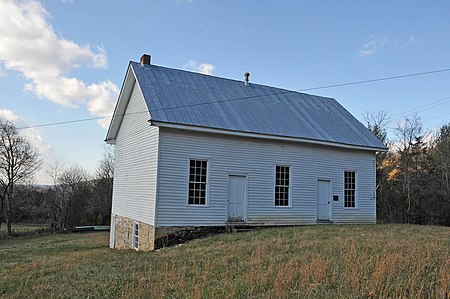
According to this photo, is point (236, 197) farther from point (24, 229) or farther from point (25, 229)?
point (24, 229)

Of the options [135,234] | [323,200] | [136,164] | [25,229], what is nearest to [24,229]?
[25,229]

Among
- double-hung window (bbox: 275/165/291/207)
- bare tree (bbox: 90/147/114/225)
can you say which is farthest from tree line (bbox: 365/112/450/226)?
bare tree (bbox: 90/147/114/225)

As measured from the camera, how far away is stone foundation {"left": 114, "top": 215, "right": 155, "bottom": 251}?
1348cm

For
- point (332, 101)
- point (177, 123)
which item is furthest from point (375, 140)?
point (177, 123)

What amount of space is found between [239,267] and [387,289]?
10.1 ft

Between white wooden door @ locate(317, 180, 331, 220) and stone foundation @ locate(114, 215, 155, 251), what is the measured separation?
740cm

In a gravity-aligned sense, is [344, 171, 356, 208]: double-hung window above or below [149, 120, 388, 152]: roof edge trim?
below

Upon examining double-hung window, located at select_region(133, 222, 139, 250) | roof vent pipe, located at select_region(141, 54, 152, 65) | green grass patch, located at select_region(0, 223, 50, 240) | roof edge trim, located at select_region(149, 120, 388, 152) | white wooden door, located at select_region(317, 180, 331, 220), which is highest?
roof vent pipe, located at select_region(141, 54, 152, 65)

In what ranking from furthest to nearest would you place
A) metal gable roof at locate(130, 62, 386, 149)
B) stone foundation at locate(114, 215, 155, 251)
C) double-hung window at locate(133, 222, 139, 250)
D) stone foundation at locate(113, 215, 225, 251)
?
1. double-hung window at locate(133, 222, 139, 250)
2. metal gable roof at locate(130, 62, 386, 149)
3. stone foundation at locate(114, 215, 155, 251)
4. stone foundation at locate(113, 215, 225, 251)

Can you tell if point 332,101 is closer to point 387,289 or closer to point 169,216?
point 169,216

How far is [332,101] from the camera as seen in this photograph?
21.8 m

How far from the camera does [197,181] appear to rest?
46.0ft

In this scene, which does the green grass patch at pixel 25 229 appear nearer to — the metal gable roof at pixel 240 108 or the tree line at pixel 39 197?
the tree line at pixel 39 197

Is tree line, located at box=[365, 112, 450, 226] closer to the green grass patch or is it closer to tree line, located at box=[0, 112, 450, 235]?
tree line, located at box=[0, 112, 450, 235]
